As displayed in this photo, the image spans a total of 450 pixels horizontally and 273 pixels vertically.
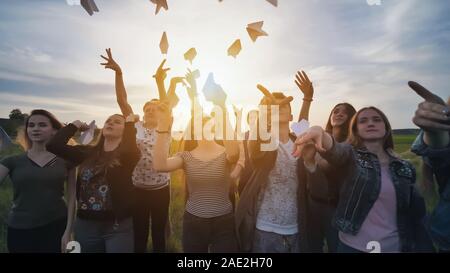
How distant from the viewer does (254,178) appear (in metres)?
2.83

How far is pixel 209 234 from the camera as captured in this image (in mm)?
2836

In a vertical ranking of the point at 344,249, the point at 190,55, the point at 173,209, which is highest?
the point at 190,55

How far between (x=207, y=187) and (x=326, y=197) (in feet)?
3.81

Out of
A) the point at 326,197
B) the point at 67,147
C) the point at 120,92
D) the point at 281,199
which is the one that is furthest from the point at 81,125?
the point at 326,197

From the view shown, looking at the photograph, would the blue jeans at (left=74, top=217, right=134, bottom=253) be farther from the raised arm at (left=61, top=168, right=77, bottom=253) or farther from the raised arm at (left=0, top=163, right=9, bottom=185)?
the raised arm at (left=0, top=163, right=9, bottom=185)

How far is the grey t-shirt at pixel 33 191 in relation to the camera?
3018 millimetres

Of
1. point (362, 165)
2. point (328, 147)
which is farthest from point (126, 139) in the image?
point (362, 165)

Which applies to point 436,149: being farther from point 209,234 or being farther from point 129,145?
point 129,145

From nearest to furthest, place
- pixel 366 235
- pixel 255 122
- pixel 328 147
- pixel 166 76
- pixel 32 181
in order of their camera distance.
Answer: pixel 328 147 → pixel 366 235 → pixel 255 122 → pixel 32 181 → pixel 166 76

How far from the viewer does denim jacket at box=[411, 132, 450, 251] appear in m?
2.71

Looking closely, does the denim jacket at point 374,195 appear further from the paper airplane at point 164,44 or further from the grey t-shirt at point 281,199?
the paper airplane at point 164,44

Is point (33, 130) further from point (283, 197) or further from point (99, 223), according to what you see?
point (283, 197)
